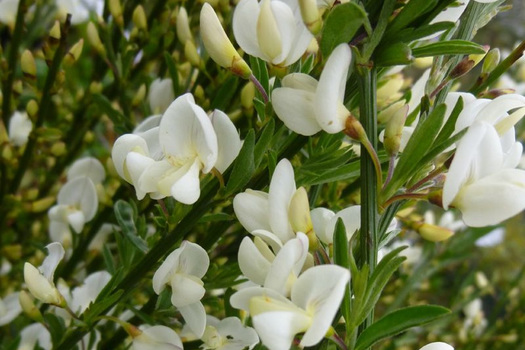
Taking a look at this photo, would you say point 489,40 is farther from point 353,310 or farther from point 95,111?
point 353,310

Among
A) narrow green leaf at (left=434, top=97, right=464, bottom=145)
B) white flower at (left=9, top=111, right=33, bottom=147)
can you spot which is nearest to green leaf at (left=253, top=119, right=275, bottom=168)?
narrow green leaf at (left=434, top=97, right=464, bottom=145)

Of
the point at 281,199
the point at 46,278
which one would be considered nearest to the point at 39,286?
the point at 46,278

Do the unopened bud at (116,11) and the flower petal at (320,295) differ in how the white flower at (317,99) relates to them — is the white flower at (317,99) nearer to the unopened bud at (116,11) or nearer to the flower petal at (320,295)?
the flower petal at (320,295)

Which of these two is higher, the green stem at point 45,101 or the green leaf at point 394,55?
the green leaf at point 394,55

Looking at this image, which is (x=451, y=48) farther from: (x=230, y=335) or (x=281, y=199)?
(x=230, y=335)

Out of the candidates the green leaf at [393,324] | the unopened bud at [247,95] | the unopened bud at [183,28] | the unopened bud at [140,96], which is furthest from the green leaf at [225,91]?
the green leaf at [393,324]

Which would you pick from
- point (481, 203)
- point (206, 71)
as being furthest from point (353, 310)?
point (206, 71)

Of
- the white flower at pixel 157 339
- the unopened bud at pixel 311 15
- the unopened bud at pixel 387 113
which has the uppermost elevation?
the unopened bud at pixel 311 15
